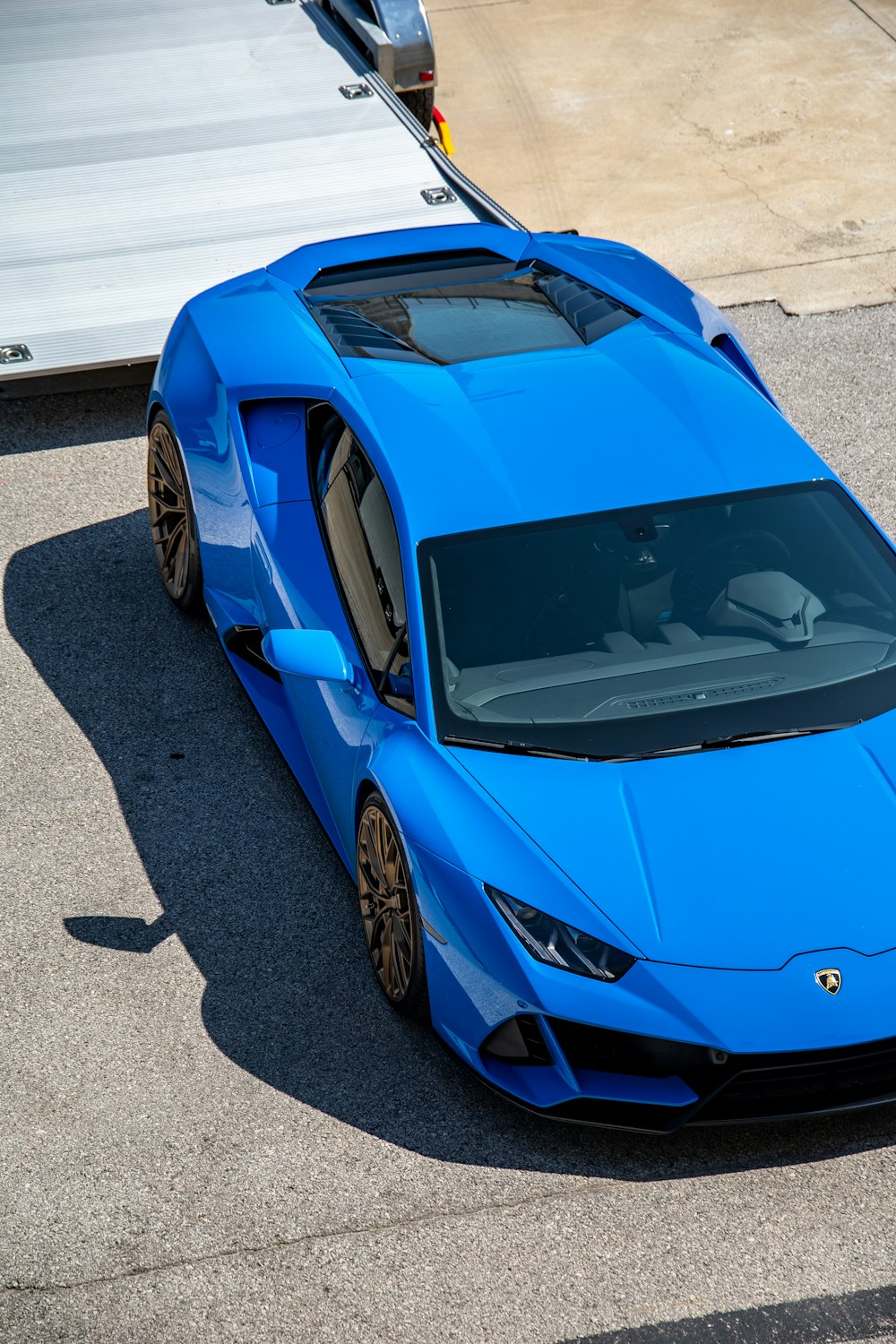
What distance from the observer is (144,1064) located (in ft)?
14.3

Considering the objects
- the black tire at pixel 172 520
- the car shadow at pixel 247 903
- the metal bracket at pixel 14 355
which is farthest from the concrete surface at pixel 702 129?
the car shadow at pixel 247 903

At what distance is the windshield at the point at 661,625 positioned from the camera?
13.6 feet

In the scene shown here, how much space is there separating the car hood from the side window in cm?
42

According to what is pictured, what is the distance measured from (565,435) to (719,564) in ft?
2.13

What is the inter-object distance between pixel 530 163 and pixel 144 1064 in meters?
7.14

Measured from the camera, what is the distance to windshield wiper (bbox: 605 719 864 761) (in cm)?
404

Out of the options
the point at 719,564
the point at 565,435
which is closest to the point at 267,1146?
the point at 719,564

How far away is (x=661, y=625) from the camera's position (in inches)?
171

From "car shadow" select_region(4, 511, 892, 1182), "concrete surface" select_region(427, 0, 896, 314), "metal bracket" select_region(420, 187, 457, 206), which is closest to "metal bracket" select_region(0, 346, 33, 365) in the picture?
"car shadow" select_region(4, 511, 892, 1182)

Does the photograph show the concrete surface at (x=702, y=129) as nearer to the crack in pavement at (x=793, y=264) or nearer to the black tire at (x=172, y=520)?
the crack in pavement at (x=793, y=264)

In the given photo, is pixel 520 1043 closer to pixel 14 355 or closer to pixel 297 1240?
pixel 297 1240

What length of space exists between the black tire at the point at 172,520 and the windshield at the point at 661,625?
5.93 feet

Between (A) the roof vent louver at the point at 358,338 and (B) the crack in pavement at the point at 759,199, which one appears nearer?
(A) the roof vent louver at the point at 358,338

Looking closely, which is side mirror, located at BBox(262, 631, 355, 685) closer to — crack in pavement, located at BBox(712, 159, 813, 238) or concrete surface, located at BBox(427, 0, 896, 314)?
concrete surface, located at BBox(427, 0, 896, 314)
